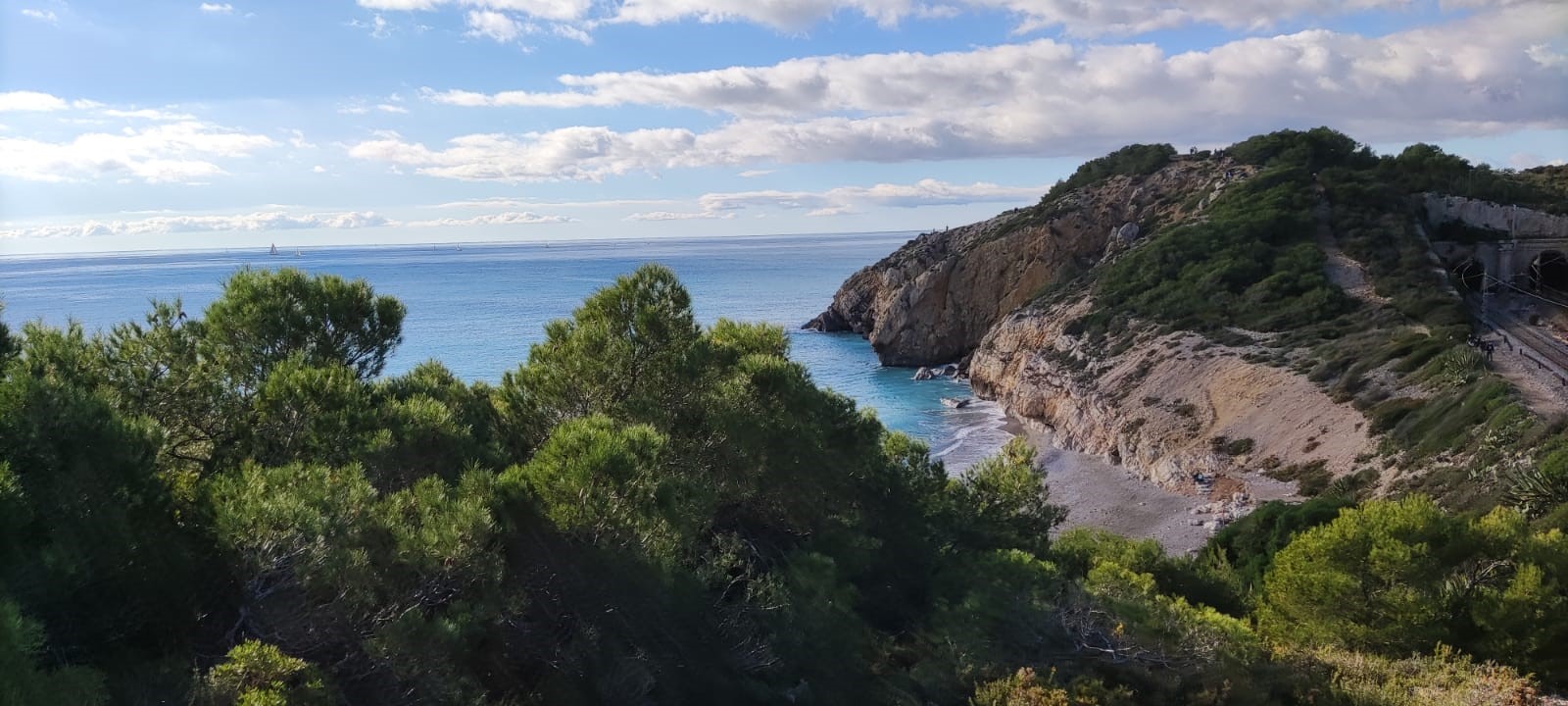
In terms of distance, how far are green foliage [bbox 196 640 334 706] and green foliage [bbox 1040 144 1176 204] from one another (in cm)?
7590

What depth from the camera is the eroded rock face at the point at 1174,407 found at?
34062 millimetres

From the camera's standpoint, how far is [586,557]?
9750 millimetres

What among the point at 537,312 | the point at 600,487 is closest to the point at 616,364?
the point at 600,487

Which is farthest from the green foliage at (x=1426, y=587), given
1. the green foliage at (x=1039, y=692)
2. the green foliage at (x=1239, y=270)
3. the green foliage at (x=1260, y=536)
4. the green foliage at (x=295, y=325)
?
the green foliage at (x=1239, y=270)

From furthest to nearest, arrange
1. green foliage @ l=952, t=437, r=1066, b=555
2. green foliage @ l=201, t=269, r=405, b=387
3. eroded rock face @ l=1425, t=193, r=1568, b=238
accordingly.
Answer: eroded rock face @ l=1425, t=193, r=1568, b=238 < green foliage @ l=952, t=437, r=1066, b=555 < green foliage @ l=201, t=269, r=405, b=387

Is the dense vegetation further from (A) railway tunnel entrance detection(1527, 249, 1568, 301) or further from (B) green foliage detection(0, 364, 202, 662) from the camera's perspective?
(A) railway tunnel entrance detection(1527, 249, 1568, 301)

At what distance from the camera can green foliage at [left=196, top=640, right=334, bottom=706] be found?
6566 mm

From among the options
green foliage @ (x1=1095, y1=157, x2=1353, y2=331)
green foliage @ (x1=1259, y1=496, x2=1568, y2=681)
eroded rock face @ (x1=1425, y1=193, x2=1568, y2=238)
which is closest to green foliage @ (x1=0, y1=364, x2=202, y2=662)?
green foliage @ (x1=1259, y1=496, x2=1568, y2=681)

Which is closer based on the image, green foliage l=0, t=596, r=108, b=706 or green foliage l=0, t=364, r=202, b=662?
green foliage l=0, t=596, r=108, b=706

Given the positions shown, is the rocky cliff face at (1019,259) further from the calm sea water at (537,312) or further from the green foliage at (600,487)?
the green foliage at (600,487)

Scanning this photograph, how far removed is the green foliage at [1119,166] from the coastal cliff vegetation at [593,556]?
2435 inches

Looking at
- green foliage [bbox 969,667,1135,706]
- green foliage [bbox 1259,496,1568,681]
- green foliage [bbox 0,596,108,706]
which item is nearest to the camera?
green foliage [bbox 0,596,108,706]

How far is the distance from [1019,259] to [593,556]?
61.8 metres

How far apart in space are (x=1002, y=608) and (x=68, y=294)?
435ft
